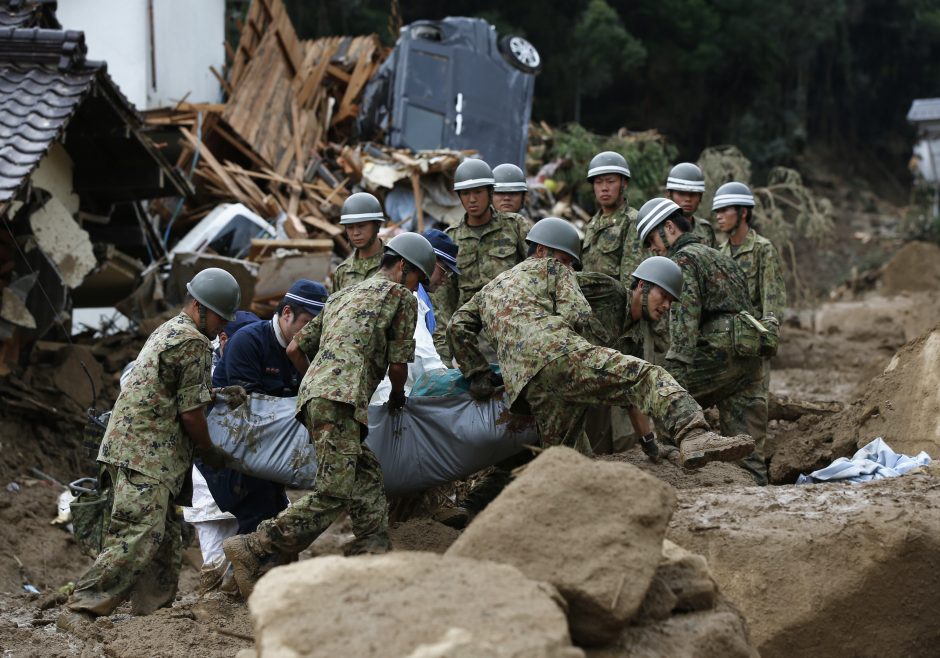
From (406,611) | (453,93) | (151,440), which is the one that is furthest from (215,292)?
(453,93)

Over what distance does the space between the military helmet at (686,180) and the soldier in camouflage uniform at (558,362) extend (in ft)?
6.77

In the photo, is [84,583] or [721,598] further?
[84,583]

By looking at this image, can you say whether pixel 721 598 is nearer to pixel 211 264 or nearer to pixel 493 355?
pixel 493 355

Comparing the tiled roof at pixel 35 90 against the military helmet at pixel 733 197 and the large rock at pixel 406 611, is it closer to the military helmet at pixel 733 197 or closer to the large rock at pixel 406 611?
the military helmet at pixel 733 197

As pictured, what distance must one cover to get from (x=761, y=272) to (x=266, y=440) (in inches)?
151

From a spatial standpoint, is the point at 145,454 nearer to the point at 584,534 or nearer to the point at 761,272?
the point at 584,534

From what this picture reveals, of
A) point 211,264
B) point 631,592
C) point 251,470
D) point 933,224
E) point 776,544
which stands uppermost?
point 631,592

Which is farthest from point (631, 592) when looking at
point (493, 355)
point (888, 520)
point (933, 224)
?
point (933, 224)

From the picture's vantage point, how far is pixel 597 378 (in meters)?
6.16

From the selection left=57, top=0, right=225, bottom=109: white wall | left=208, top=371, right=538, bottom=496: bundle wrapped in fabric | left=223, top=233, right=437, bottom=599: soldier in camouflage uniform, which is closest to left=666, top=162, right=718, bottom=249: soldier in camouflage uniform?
left=208, top=371, right=538, bottom=496: bundle wrapped in fabric

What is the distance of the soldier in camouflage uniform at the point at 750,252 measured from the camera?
834cm

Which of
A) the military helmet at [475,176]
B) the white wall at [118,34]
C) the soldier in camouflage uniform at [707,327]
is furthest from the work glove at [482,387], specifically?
the white wall at [118,34]

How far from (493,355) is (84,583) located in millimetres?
2944

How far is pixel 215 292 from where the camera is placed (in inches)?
255
